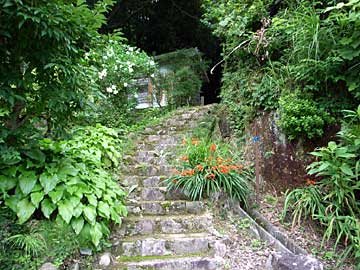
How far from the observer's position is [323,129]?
3.41 metres

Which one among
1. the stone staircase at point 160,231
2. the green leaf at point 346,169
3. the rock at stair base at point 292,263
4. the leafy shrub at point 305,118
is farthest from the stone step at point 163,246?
the leafy shrub at point 305,118

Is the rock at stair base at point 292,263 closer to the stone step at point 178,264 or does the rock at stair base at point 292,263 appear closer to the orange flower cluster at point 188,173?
the stone step at point 178,264

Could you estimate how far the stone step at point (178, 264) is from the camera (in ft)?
8.57

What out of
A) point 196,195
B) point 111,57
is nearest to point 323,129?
point 196,195

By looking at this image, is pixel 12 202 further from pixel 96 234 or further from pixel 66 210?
pixel 96 234

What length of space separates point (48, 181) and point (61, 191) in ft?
0.45

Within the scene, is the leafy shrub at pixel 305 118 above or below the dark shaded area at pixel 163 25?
below

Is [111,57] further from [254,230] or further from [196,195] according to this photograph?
[254,230]

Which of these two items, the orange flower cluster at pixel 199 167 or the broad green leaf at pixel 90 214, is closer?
the broad green leaf at pixel 90 214

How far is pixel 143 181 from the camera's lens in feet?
12.4

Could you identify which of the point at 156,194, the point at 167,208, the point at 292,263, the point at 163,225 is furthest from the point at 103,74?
the point at 292,263

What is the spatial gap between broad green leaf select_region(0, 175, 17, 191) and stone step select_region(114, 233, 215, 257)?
104 centimetres

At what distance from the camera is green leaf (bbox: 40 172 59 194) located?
2.57 metres

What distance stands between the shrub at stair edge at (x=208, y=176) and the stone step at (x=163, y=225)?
0.98 feet
